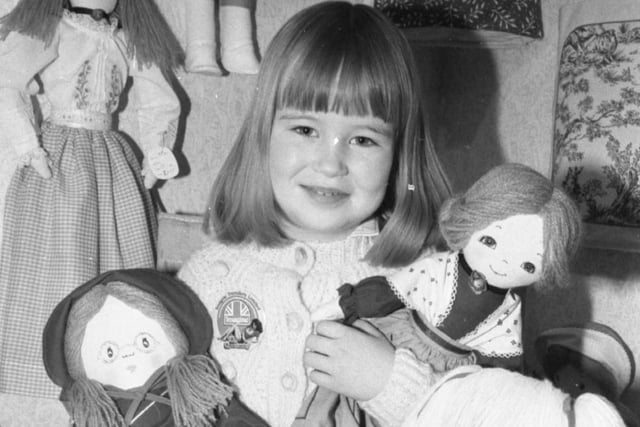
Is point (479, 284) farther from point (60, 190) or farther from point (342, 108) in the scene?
point (60, 190)

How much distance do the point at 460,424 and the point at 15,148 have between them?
2.09 ft

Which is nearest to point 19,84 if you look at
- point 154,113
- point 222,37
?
point 154,113

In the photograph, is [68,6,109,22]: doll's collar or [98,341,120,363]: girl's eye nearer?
[98,341,120,363]: girl's eye

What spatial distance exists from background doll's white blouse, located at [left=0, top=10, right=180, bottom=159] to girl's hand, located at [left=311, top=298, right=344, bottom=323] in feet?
1.22

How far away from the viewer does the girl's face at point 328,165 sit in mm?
834

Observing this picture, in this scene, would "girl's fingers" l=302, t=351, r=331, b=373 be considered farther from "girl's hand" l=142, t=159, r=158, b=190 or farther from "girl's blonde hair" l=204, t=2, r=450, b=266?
"girl's hand" l=142, t=159, r=158, b=190

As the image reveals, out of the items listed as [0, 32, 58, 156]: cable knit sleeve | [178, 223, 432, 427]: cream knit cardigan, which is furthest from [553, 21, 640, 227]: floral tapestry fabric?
[0, 32, 58, 156]: cable knit sleeve

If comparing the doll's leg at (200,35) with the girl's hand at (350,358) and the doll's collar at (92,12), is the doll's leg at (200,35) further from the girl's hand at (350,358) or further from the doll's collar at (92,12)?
the girl's hand at (350,358)

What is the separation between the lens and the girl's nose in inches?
32.6

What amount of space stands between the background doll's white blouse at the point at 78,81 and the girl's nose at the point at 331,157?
1.05 feet

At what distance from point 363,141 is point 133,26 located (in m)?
0.38

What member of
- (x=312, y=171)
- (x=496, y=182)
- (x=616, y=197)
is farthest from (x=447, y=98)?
(x=496, y=182)

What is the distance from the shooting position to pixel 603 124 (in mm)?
1062

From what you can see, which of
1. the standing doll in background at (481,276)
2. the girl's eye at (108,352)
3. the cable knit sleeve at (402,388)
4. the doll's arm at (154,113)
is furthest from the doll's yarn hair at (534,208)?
the doll's arm at (154,113)
